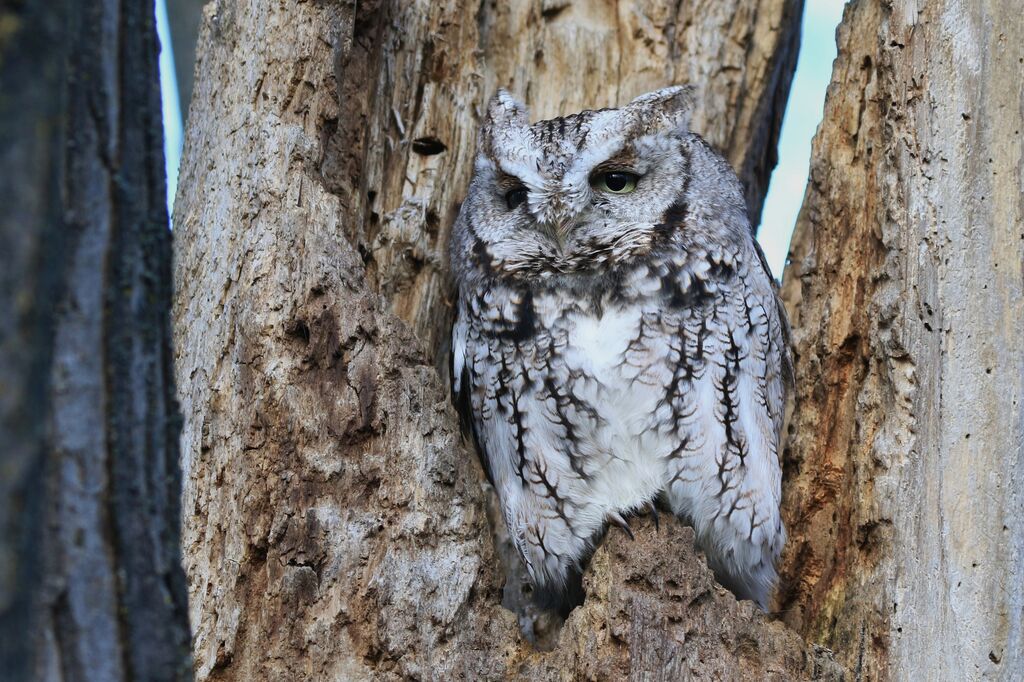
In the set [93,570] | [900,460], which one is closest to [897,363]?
[900,460]

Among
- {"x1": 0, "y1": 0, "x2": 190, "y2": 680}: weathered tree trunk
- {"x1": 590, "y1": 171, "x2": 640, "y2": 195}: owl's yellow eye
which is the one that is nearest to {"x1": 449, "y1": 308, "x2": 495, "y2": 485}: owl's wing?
{"x1": 590, "y1": 171, "x2": 640, "y2": 195}: owl's yellow eye

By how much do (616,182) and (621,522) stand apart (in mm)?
848

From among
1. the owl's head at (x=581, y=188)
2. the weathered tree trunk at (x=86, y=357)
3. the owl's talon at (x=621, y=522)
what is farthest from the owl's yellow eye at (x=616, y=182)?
the weathered tree trunk at (x=86, y=357)

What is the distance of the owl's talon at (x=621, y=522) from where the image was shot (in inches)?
98.9

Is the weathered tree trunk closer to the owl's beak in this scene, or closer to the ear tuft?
the owl's beak

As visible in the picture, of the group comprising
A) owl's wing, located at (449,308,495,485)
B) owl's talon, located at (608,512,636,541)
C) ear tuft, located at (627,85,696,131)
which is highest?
ear tuft, located at (627,85,696,131)

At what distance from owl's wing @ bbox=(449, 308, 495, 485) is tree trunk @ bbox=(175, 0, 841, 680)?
0.65ft

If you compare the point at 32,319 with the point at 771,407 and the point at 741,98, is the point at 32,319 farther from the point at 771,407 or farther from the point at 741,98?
the point at 741,98

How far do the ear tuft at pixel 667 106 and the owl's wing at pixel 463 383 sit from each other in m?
0.71

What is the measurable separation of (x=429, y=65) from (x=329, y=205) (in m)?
0.79

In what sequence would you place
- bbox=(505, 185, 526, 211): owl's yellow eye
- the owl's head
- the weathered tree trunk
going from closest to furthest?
1. the weathered tree trunk
2. the owl's head
3. bbox=(505, 185, 526, 211): owl's yellow eye

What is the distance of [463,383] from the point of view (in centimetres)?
279

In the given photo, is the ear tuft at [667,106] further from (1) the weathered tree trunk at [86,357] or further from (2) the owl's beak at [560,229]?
(1) the weathered tree trunk at [86,357]

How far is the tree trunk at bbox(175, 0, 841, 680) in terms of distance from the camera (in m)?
2.26
